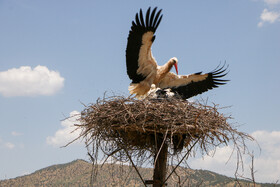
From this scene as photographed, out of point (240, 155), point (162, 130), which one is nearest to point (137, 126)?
point (162, 130)

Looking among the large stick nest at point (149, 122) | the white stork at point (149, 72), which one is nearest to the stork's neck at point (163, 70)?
the white stork at point (149, 72)

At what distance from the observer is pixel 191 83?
26.3 feet

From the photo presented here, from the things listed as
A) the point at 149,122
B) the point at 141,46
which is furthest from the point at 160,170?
the point at 141,46

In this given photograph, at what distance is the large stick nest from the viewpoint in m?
5.51

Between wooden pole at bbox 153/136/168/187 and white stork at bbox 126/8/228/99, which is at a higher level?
white stork at bbox 126/8/228/99

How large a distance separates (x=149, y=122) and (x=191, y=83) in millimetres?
2814

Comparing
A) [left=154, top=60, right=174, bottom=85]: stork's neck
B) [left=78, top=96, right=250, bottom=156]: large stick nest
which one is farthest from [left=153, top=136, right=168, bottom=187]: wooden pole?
[left=154, top=60, right=174, bottom=85]: stork's neck

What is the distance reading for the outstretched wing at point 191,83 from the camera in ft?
25.9

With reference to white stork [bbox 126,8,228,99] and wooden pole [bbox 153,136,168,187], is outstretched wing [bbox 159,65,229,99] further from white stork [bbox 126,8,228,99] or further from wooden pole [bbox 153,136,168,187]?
wooden pole [bbox 153,136,168,187]

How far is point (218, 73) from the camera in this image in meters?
8.03

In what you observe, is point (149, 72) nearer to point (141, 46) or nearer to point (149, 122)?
point (141, 46)

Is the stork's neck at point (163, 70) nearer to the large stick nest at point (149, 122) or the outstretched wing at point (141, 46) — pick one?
the outstretched wing at point (141, 46)

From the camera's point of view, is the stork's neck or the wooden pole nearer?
the wooden pole

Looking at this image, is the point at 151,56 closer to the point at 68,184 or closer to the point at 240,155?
the point at 240,155
